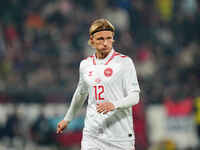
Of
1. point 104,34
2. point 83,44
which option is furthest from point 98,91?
point 83,44

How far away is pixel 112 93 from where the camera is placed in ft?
20.6

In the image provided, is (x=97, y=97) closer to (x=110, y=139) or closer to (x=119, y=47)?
(x=110, y=139)

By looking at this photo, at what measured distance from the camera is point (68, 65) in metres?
15.8

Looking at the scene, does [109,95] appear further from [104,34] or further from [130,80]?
[104,34]

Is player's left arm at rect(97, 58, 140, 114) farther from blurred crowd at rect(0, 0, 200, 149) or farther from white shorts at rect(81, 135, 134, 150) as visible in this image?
blurred crowd at rect(0, 0, 200, 149)

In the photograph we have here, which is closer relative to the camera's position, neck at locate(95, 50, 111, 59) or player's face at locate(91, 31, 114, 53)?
player's face at locate(91, 31, 114, 53)

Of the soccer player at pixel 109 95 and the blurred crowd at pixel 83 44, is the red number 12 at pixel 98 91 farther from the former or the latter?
the blurred crowd at pixel 83 44

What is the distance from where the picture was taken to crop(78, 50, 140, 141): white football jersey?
6277 mm

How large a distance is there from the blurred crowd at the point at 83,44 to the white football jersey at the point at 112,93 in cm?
759

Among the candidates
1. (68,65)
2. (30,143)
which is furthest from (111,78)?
(68,65)

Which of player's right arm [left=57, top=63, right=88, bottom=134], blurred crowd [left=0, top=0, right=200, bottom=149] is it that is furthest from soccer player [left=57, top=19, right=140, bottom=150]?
blurred crowd [left=0, top=0, right=200, bottom=149]

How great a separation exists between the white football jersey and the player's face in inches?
6.5

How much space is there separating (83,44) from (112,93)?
1070 cm

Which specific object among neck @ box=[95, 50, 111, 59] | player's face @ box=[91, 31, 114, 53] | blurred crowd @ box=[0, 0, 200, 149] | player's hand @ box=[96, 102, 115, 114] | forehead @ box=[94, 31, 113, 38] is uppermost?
blurred crowd @ box=[0, 0, 200, 149]
